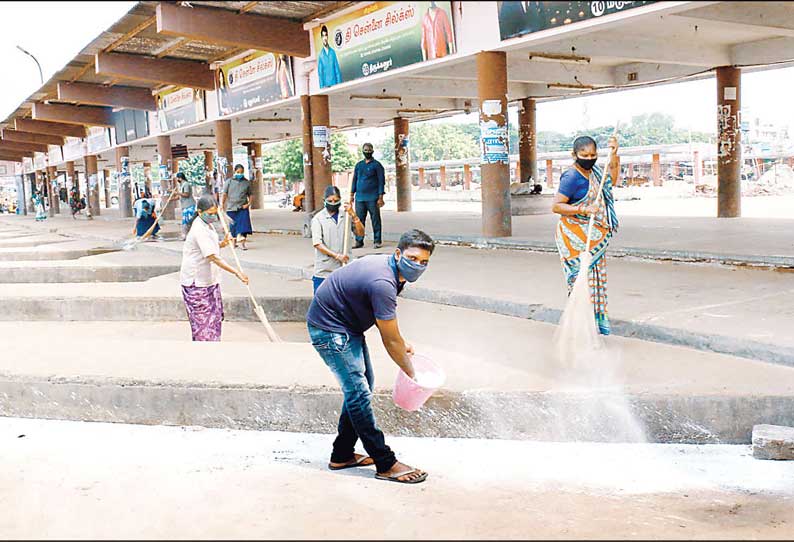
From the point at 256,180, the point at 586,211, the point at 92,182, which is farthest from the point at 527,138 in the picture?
the point at 92,182

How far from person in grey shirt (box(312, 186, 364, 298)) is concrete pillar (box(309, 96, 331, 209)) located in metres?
7.87

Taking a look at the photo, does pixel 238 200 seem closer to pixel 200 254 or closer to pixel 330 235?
pixel 330 235

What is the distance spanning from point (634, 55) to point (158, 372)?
11.1 metres

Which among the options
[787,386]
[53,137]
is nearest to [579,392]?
[787,386]

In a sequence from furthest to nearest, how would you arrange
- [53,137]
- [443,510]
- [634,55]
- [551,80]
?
[53,137] < [551,80] < [634,55] < [443,510]

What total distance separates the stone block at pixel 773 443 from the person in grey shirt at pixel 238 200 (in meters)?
10.3

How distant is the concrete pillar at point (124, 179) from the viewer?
27.4m

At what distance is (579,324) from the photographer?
5.07 meters

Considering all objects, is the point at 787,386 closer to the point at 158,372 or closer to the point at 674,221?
the point at 158,372

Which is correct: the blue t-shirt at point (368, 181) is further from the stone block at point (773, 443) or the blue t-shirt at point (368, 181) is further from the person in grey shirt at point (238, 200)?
the stone block at point (773, 443)

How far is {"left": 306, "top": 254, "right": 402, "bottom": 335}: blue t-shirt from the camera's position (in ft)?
12.0

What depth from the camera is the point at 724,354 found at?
5.09 meters

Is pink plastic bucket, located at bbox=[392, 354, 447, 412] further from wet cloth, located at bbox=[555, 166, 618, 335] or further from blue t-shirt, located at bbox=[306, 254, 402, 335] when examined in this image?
wet cloth, located at bbox=[555, 166, 618, 335]

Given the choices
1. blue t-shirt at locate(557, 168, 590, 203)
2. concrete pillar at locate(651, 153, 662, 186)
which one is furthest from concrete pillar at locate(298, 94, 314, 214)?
concrete pillar at locate(651, 153, 662, 186)
